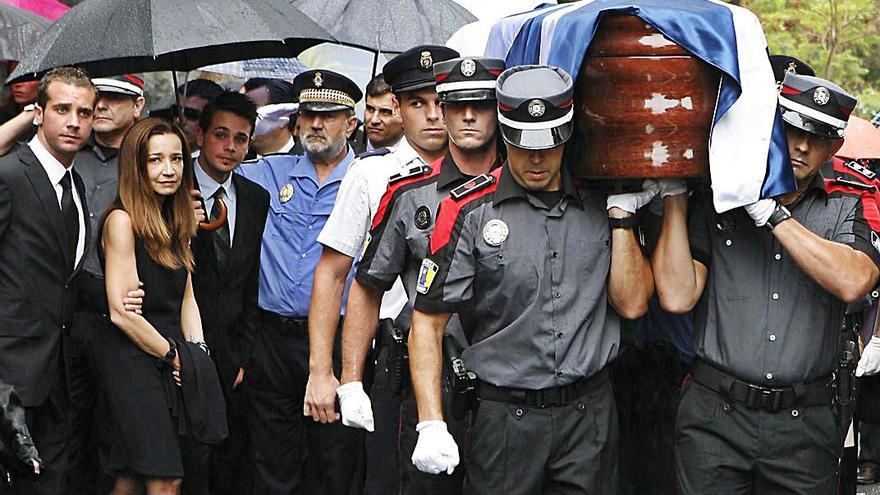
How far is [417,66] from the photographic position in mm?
5672

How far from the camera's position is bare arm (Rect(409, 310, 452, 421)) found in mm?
4562

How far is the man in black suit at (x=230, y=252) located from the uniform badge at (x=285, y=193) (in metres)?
0.08

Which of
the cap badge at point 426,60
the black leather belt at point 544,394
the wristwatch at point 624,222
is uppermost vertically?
the cap badge at point 426,60

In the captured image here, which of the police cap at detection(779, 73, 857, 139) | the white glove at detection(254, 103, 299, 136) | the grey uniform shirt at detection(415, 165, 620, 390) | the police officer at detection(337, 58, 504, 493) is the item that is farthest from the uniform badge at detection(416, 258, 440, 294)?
the white glove at detection(254, 103, 299, 136)

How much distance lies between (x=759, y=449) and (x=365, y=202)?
6.37 ft

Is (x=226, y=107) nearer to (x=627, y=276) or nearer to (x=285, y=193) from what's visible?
(x=285, y=193)

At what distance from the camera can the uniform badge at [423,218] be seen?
5000mm

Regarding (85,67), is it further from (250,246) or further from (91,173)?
(250,246)

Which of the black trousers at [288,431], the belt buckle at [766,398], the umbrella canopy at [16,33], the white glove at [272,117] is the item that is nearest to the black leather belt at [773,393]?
the belt buckle at [766,398]

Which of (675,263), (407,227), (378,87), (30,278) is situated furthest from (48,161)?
(675,263)

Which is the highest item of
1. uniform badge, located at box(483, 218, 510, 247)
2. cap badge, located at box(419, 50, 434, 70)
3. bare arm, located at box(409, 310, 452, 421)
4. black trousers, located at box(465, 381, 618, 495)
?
cap badge, located at box(419, 50, 434, 70)

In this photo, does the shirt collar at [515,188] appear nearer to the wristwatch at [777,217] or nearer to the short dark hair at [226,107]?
the wristwatch at [777,217]

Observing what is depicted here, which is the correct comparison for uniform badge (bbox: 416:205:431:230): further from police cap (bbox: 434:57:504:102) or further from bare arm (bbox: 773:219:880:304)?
bare arm (bbox: 773:219:880:304)

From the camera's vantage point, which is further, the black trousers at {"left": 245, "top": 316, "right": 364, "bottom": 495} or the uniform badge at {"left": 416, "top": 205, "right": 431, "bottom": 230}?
the black trousers at {"left": 245, "top": 316, "right": 364, "bottom": 495}
